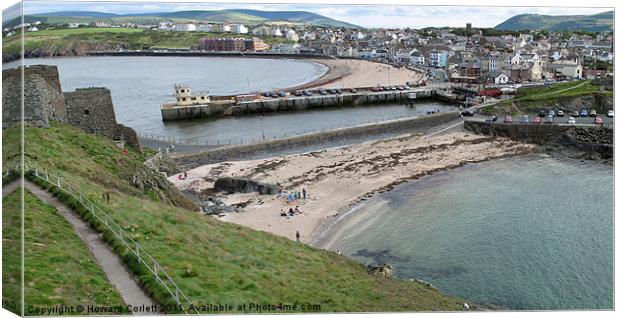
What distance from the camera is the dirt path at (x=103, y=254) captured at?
8.63 m

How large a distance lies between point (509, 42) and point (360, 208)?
248 ft

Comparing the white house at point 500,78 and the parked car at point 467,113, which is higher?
the white house at point 500,78

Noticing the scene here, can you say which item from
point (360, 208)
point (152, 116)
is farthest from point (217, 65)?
point (360, 208)

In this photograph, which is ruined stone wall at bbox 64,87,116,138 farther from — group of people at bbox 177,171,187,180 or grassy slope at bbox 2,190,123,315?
grassy slope at bbox 2,190,123,315

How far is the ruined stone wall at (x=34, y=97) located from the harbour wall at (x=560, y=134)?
24.7m

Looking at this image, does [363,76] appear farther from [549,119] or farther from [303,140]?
[303,140]

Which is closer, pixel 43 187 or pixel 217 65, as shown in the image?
pixel 43 187

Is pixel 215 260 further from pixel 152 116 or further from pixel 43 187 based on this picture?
pixel 152 116

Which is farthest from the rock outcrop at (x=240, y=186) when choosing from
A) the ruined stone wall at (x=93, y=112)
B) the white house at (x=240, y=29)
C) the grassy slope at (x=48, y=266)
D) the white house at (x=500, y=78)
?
the white house at (x=240, y=29)

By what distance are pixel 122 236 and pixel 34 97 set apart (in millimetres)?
7787

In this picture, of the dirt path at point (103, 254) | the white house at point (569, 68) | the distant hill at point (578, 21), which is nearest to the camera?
the dirt path at point (103, 254)

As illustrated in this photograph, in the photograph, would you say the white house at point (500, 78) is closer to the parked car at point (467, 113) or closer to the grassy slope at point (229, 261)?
the parked car at point (467, 113)

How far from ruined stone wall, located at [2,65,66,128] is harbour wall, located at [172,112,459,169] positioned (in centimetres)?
816

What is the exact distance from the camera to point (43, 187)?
12.3 meters
